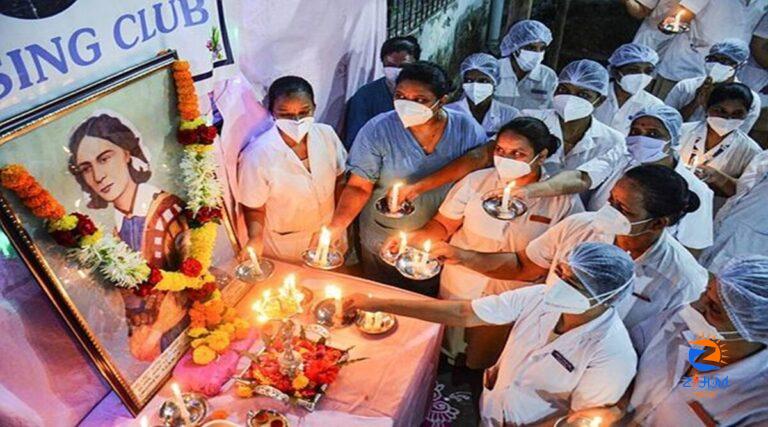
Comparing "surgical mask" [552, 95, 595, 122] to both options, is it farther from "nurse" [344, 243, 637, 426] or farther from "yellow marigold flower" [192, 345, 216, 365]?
"yellow marigold flower" [192, 345, 216, 365]

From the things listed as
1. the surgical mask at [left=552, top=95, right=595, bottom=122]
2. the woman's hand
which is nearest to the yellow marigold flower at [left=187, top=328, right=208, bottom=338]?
the woman's hand

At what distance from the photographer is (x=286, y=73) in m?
4.06

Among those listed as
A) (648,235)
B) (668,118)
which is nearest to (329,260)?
(648,235)

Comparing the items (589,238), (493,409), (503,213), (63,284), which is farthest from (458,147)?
(63,284)

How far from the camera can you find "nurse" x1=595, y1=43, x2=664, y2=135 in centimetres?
510

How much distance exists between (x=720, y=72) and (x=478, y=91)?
277cm

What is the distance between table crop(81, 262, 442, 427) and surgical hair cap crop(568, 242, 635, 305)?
1074mm

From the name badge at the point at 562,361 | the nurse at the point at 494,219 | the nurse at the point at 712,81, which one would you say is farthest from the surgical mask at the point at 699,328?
the nurse at the point at 712,81

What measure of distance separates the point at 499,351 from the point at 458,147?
1.65 m

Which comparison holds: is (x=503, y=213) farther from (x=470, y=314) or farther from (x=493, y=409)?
(x=493, y=409)

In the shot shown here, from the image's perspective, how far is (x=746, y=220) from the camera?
4.30 m

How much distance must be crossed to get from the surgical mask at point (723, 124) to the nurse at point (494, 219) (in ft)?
5.85

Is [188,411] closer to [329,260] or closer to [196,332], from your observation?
[196,332]

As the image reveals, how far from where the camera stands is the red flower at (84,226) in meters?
2.35
